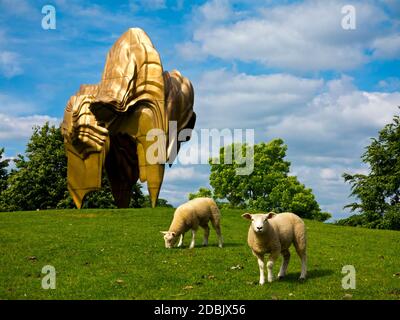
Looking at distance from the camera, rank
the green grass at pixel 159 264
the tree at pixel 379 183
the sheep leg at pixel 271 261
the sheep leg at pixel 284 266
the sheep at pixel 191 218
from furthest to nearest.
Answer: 1. the tree at pixel 379 183
2. the sheep at pixel 191 218
3. the sheep leg at pixel 284 266
4. the sheep leg at pixel 271 261
5. the green grass at pixel 159 264

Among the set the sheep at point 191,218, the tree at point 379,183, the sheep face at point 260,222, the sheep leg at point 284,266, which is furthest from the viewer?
the tree at point 379,183

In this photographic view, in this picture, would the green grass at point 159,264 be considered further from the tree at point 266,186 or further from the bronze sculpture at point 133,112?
the tree at point 266,186

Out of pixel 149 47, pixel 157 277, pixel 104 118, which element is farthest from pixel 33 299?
pixel 149 47

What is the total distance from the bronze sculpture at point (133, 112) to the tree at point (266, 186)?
20.4 meters

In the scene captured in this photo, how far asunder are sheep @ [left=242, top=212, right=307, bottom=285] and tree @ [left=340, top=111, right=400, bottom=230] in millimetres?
31910

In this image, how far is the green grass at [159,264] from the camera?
1199 cm

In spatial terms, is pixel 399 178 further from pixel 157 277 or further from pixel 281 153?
pixel 157 277

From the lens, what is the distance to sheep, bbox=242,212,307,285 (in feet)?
39.4

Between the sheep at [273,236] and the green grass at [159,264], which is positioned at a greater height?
the sheep at [273,236]

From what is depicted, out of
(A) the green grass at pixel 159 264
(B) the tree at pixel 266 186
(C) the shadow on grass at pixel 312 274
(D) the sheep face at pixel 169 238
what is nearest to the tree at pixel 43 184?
(B) the tree at pixel 266 186

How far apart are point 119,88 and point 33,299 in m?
20.5

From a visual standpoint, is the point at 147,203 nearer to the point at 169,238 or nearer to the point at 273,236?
the point at 169,238

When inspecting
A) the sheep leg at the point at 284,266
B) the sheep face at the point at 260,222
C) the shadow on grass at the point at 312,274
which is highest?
the sheep face at the point at 260,222
